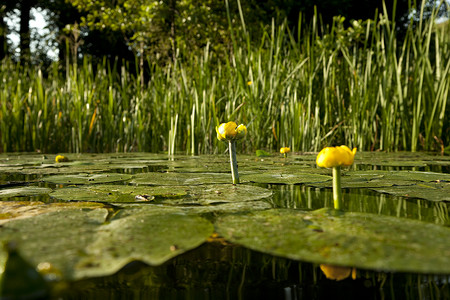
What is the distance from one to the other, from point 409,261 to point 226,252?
0.26 metres

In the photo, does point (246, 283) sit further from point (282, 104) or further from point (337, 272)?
point (282, 104)

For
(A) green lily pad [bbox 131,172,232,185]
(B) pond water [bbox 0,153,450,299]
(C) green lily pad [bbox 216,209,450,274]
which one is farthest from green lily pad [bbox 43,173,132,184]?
(C) green lily pad [bbox 216,209,450,274]

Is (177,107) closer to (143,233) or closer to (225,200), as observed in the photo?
(225,200)

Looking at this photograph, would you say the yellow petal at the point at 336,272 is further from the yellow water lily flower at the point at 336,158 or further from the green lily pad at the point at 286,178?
the green lily pad at the point at 286,178

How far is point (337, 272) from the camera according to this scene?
453 millimetres

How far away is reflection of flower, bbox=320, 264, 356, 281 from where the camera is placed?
0.44 m

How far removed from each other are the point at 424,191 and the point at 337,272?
0.58 metres

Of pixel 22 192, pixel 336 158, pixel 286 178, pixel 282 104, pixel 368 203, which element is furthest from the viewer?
pixel 282 104

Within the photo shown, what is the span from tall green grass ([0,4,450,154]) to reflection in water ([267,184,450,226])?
148 cm

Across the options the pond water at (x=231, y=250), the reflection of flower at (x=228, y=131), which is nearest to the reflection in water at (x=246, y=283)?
the pond water at (x=231, y=250)

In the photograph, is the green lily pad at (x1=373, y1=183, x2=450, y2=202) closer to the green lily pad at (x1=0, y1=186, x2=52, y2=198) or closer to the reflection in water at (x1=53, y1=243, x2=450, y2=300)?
the reflection in water at (x1=53, y1=243, x2=450, y2=300)

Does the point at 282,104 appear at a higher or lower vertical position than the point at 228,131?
higher

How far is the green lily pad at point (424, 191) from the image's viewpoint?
2.69 feet

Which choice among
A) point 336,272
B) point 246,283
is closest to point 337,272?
point 336,272
